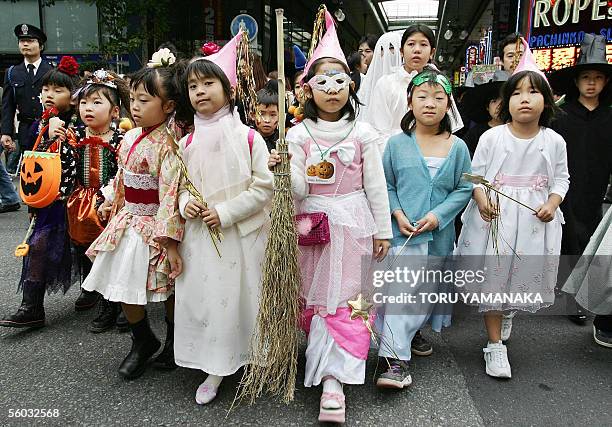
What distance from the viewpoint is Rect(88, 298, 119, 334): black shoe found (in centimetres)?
339

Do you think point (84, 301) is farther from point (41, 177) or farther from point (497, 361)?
point (497, 361)

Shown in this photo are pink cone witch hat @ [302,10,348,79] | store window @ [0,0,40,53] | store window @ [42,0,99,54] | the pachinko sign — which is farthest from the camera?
Answer: store window @ [0,0,40,53]

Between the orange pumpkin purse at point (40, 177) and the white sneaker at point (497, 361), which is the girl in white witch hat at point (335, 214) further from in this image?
the orange pumpkin purse at point (40, 177)

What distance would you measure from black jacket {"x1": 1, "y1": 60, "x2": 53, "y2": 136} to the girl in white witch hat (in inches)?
179

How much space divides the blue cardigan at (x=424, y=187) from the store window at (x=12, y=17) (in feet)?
40.0

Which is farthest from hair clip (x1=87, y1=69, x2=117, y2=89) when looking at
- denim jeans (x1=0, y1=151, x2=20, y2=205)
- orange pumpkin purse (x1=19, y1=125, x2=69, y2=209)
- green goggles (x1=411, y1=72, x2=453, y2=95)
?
denim jeans (x1=0, y1=151, x2=20, y2=205)

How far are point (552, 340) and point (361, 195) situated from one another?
1783 mm

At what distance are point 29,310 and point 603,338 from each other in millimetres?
3776

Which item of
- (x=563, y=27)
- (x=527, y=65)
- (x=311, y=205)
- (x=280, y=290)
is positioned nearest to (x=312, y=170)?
(x=311, y=205)

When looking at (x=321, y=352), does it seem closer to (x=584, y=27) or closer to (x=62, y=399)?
(x=62, y=399)

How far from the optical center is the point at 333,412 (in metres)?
2.31

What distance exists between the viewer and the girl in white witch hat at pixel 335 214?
2500mm

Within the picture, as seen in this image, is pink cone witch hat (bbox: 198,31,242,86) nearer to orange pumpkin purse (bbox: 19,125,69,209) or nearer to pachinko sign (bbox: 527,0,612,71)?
orange pumpkin purse (bbox: 19,125,69,209)

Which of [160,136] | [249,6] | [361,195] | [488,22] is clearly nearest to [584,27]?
[361,195]
